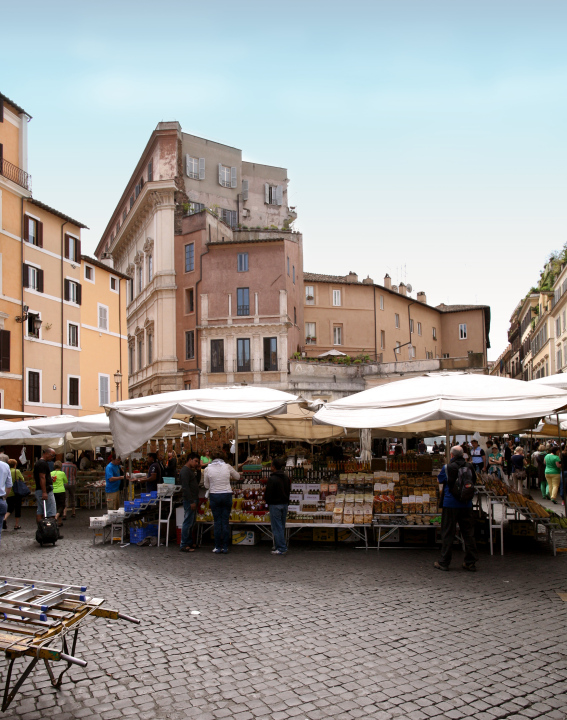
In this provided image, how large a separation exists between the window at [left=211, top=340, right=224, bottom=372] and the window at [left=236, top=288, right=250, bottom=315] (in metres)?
2.41

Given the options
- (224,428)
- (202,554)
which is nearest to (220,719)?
(202,554)

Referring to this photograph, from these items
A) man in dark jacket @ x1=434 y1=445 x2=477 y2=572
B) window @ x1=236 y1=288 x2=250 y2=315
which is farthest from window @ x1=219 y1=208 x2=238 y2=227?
man in dark jacket @ x1=434 y1=445 x2=477 y2=572

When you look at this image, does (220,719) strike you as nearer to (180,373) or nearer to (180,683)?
(180,683)

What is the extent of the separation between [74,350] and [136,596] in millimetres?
28842

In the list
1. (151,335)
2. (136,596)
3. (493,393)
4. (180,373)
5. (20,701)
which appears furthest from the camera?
(151,335)

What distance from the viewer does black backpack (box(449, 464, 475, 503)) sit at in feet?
29.8

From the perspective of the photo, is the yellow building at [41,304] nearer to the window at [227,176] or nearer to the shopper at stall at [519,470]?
the window at [227,176]

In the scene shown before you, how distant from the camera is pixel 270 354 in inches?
A: 1678

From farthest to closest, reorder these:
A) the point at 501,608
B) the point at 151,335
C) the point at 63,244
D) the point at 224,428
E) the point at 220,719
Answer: the point at 151,335, the point at 63,244, the point at 224,428, the point at 501,608, the point at 220,719

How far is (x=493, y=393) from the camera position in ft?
33.6

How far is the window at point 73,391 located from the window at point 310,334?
73.5 feet

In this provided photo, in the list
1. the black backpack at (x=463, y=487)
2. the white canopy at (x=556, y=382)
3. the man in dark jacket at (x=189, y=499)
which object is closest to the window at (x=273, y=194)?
the white canopy at (x=556, y=382)

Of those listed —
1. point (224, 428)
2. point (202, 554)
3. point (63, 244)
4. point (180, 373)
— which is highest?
point (63, 244)

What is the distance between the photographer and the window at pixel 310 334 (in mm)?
53000
